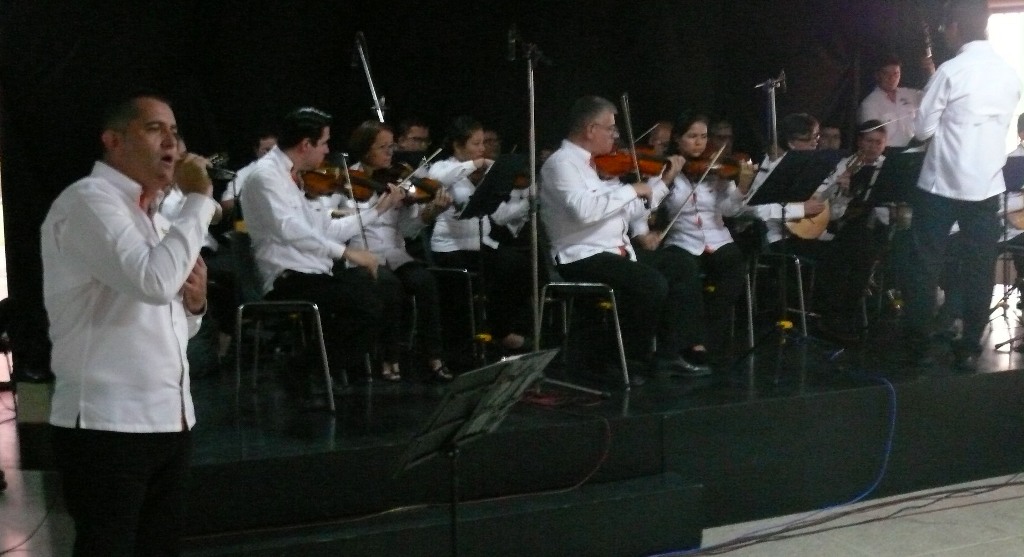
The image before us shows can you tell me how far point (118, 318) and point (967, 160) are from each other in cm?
351

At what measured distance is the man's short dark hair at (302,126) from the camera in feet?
12.5

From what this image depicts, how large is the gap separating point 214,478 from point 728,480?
176cm

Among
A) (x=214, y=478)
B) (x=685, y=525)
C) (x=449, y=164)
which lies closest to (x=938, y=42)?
(x=449, y=164)

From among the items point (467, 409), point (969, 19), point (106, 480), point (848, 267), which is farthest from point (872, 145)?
point (106, 480)

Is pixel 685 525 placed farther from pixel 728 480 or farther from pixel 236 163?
pixel 236 163

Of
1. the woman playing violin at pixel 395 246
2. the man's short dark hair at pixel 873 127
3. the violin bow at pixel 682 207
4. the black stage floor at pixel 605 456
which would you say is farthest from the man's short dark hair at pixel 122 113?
the man's short dark hair at pixel 873 127

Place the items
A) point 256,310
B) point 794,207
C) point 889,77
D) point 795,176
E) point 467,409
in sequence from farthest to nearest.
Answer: point 889,77
point 794,207
point 795,176
point 256,310
point 467,409

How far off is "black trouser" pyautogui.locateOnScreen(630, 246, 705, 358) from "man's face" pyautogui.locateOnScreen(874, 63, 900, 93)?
2.75m

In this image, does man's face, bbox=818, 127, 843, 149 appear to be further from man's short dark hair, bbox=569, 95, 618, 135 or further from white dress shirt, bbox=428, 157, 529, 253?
man's short dark hair, bbox=569, 95, 618, 135

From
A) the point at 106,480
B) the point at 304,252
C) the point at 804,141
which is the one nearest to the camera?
the point at 106,480

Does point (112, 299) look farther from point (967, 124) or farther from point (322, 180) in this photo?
point (967, 124)

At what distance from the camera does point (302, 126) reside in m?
3.80

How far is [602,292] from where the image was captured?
396 cm

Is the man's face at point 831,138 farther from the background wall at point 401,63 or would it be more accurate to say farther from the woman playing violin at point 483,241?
the woman playing violin at point 483,241
